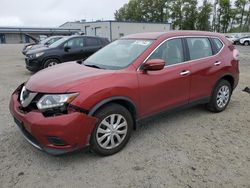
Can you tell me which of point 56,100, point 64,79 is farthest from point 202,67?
point 56,100

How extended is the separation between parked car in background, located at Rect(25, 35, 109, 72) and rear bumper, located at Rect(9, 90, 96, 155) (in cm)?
635

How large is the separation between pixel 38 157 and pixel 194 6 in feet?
204

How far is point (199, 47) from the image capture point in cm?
438

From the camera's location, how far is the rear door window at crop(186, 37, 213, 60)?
4199 millimetres

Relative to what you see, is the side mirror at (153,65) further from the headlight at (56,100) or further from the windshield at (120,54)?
the headlight at (56,100)

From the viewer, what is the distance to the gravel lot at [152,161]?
277cm

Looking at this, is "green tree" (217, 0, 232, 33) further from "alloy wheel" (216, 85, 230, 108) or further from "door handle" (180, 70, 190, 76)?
"door handle" (180, 70, 190, 76)

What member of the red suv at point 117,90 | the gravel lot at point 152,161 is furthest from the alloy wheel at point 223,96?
the gravel lot at point 152,161

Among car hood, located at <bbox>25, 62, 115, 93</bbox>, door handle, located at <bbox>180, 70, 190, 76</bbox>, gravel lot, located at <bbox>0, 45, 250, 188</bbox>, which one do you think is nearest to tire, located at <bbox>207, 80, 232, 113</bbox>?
gravel lot, located at <bbox>0, 45, 250, 188</bbox>

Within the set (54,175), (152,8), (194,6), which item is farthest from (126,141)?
(152,8)

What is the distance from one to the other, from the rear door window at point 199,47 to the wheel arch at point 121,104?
5.00 ft

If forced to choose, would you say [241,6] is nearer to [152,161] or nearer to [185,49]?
[185,49]

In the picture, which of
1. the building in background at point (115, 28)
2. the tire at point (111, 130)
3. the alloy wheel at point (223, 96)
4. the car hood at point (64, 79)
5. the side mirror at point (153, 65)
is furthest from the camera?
the building in background at point (115, 28)

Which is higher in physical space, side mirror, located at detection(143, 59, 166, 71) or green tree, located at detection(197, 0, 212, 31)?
green tree, located at detection(197, 0, 212, 31)
